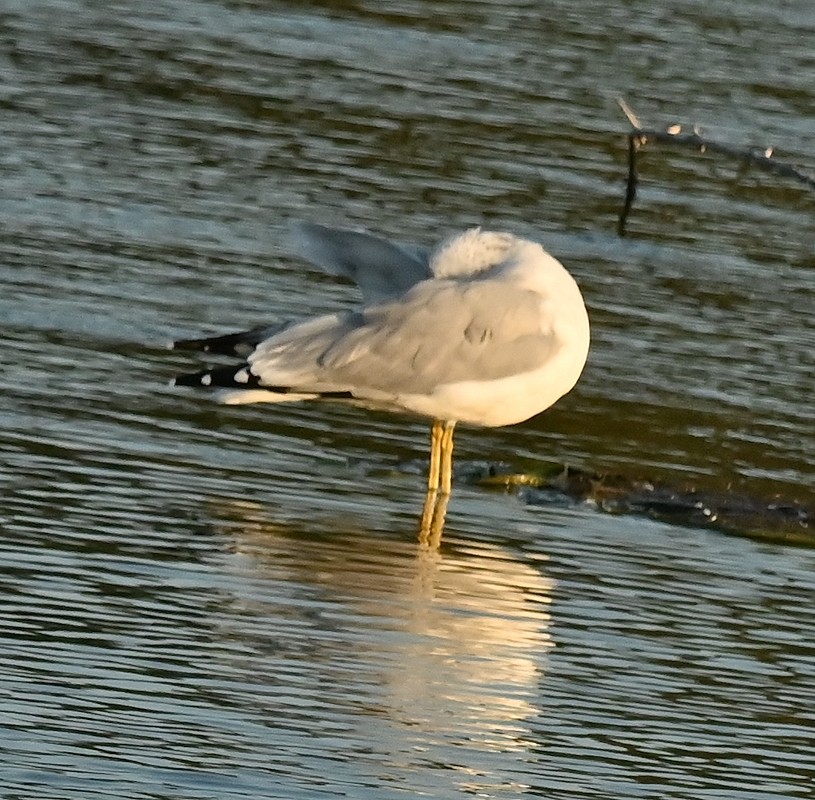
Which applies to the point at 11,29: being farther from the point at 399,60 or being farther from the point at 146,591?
the point at 146,591

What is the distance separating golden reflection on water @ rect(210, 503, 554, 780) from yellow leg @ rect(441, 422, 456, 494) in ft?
1.73

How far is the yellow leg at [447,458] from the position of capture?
310 inches

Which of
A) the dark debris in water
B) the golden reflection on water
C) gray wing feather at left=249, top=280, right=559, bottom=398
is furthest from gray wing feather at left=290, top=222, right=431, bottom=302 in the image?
the golden reflection on water

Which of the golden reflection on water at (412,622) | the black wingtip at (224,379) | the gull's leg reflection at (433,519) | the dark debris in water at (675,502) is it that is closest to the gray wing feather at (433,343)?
the black wingtip at (224,379)

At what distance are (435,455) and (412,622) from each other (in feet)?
5.47

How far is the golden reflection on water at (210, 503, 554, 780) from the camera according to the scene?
5.54 m

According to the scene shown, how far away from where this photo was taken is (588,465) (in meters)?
8.41

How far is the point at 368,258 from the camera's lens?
8625 mm

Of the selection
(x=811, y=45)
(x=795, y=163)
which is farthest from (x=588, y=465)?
(x=811, y=45)

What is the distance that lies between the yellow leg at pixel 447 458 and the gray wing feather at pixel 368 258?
0.51 metres

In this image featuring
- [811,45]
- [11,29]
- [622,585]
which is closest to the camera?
[622,585]

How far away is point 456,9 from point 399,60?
7.02 feet

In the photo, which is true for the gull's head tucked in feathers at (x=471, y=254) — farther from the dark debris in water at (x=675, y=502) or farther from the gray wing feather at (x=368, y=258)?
the dark debris in water at (x=675, y=502)

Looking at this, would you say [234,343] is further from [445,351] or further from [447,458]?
[447,458]
